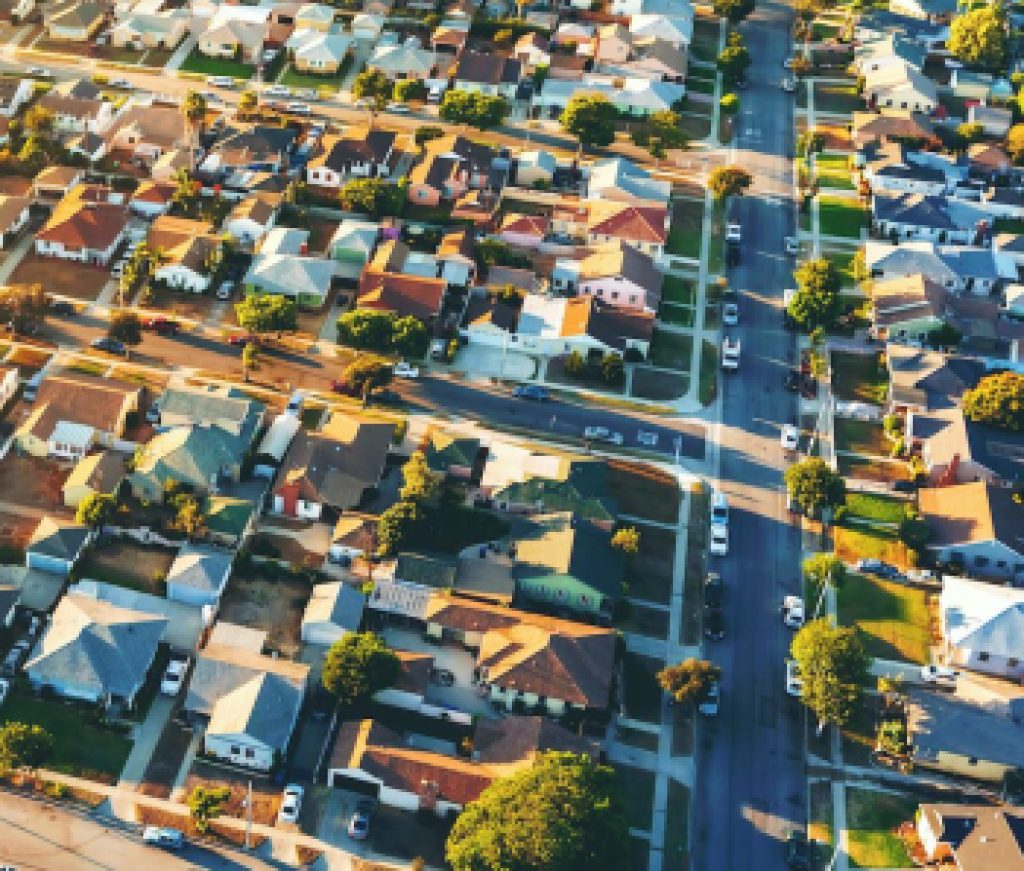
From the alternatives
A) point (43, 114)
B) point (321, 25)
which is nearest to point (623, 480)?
point (43, 114)

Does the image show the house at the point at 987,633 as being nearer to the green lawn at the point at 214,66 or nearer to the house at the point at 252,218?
the house at the point at 252,218


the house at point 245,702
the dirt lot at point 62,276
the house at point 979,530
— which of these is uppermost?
the dirt lot at point 62,276

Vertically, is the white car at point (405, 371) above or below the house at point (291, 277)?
below

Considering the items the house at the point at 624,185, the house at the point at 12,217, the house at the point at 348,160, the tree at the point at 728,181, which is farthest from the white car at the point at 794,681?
the house at the point at 12,217

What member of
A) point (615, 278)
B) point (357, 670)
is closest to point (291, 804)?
point (357, 670)

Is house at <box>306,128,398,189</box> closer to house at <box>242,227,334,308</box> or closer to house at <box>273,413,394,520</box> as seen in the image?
house at <box>242,227,334,308</box>

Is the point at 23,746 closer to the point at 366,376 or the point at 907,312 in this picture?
the point at 366,376

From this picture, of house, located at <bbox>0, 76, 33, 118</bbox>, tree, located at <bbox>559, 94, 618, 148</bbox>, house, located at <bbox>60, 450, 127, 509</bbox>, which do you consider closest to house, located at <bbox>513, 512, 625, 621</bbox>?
house, located at <bbox>60, 450, 127, 509</bbox>
